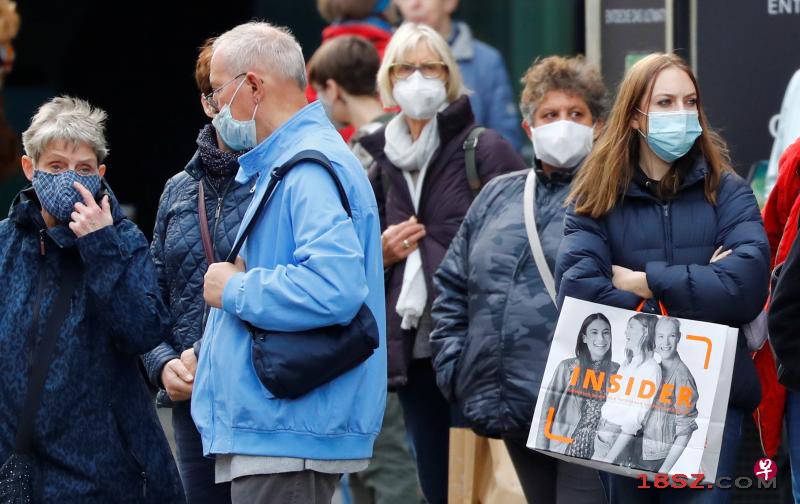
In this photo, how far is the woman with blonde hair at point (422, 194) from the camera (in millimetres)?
6227

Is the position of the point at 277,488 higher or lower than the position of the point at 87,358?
lower

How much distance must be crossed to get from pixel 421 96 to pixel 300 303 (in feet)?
7.87

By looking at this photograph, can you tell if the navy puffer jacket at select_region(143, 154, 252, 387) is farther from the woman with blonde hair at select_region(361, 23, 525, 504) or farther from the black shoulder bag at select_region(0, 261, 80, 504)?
the woman with blonde hair at select_region(361, 23, 525, 504)

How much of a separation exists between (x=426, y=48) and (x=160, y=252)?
5.45ft

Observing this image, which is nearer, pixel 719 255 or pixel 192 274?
pixel 719 255

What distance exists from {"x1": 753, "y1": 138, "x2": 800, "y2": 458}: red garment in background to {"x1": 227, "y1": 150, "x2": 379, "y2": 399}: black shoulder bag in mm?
1485

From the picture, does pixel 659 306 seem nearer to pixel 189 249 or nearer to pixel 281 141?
pixel 281 141

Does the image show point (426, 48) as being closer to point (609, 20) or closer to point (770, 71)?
point (609, 20)

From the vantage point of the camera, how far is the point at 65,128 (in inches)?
195

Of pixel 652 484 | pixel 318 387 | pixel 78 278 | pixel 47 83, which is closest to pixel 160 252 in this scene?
pixel 78 278

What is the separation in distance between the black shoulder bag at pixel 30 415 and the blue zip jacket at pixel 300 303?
614mm
